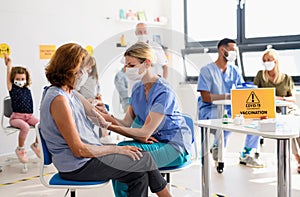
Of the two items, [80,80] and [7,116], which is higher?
[80,80]

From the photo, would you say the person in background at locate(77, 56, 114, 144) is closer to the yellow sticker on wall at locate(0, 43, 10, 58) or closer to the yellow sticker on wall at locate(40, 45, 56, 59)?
the yellow sticker on wall at locate(0, 43, 10, 58)

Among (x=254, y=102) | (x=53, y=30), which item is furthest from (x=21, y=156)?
→ (x=254, y=102)

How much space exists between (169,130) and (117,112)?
0.50 m

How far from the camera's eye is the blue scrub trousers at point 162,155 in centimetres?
204

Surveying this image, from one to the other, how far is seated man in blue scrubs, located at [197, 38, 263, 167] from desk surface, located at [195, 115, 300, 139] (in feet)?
3.41

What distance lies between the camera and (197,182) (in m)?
3.16

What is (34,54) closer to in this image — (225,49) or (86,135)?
(225,49)

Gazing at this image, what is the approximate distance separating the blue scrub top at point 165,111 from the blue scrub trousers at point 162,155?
33 mm

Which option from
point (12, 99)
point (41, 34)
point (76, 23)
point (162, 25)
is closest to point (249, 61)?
point (162, 25)

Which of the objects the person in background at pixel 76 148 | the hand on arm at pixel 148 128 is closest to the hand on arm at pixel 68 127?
the person in background at pixel 76 148

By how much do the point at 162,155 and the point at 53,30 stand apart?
2.97 m

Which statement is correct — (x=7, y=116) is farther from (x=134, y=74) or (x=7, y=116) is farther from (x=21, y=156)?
(x=134, y=74)

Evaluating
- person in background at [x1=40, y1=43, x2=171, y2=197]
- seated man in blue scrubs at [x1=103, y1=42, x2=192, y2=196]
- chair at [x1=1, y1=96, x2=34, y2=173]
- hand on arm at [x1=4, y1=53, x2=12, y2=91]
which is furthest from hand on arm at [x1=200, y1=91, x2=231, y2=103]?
hand on arm at [x1=4, y1=53, x2=12, y2=91]

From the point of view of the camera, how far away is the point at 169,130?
83.9 inches
